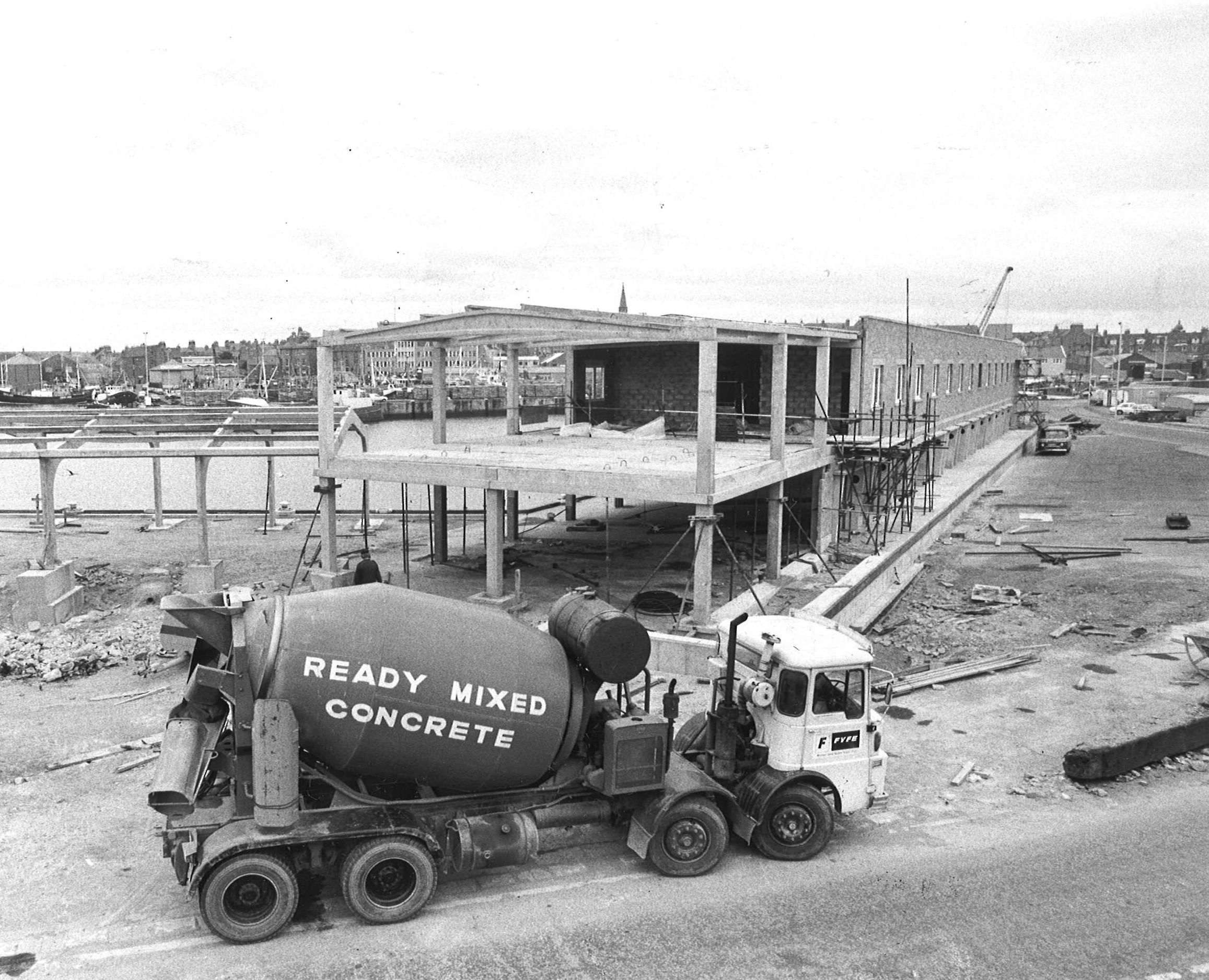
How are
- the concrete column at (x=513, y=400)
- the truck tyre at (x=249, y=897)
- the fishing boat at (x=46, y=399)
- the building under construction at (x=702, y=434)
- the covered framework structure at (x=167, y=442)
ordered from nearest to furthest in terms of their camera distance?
the truck tyre at (x=249, y=897) < the building under construction at (x=702, y=434) < the covered framework structure at (x=167, y=442) < the concrete column at (x=513, y=400) < the fishing boat at (x=46, y=399)

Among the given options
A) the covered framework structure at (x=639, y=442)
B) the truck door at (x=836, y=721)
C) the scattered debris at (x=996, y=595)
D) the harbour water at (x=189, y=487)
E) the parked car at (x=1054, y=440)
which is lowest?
the harbour water at (x=189, y=487)

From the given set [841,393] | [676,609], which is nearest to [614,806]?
[676,609]

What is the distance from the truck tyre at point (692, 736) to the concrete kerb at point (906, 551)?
674cm

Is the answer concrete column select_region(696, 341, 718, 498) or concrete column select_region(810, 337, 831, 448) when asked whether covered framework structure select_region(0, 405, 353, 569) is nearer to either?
concrete column select_region(696, 341, 718, 498)

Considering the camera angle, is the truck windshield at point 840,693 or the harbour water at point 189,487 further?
the harbour water at point 189,487

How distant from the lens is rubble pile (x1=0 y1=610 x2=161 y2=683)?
54.8 ft

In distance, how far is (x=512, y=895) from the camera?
9148 mm

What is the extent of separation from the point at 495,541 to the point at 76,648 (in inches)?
313

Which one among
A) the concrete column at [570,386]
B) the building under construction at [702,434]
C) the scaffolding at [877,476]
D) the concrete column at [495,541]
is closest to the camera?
the building under construction at [702,434]

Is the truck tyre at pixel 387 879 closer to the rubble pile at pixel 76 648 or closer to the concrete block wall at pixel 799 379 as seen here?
the rubble pile at pixel 76 648

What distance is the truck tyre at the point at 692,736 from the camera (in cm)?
1104

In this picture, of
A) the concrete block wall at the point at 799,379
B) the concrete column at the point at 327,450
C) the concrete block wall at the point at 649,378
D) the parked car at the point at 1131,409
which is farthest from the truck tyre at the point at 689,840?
the parked car at the point at 1131,409

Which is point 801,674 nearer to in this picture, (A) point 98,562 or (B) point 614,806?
(B) point 614,806

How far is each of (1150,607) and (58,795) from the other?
65.9ft
